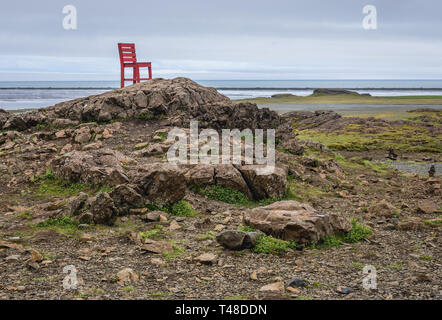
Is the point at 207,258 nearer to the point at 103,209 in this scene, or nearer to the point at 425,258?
the point at 103,209

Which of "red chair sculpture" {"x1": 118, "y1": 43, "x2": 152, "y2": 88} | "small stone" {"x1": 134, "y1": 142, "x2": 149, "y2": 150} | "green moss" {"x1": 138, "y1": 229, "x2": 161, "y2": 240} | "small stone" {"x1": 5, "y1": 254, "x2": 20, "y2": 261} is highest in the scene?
"red chair sculpture" {"x1": 118, "y1": 43, "x2": 152, "y2": 88}

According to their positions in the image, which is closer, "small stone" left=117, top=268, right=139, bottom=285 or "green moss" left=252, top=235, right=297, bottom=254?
"small stone" left=117, top=268, right=139, bottom=285

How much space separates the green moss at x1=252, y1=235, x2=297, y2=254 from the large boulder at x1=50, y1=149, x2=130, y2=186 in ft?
23.0

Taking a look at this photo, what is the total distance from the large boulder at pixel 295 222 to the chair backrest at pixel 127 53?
18.3 metres

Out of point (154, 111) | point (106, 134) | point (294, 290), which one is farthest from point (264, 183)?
point (154, 111)

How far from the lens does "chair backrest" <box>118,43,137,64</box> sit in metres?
29.6

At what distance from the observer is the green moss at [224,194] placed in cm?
1906

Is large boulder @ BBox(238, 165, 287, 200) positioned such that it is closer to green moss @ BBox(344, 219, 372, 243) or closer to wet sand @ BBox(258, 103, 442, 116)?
green moss @ BBox(344, 219, 372, 243)

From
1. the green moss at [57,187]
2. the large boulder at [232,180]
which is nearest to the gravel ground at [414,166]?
the large boulder at [232,180]

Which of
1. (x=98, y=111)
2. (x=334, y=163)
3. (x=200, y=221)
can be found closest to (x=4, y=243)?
(x=200, y=221)

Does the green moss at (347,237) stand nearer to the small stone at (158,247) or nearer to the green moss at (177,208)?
the small stone at (158,247)

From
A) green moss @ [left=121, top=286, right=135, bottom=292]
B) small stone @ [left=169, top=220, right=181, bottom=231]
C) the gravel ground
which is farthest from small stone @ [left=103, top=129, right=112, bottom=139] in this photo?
the gravel ground

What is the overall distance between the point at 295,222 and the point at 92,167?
9749 mm

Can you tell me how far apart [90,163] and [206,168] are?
528cm
